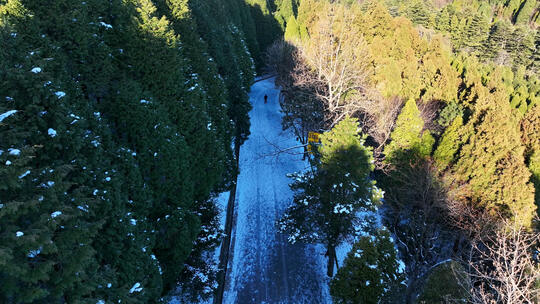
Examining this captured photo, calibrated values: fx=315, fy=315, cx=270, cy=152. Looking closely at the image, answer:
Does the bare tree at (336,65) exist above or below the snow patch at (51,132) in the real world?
above

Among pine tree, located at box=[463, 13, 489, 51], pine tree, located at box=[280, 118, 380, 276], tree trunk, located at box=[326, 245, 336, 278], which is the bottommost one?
tree trunk, located at box=[326, 245, 336, 278]

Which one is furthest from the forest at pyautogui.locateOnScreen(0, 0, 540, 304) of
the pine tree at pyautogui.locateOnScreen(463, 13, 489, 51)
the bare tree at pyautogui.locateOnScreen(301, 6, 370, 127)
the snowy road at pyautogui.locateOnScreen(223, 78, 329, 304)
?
the pine tree at pyautogui.locateOnScreen(463, 13, 489, 51)

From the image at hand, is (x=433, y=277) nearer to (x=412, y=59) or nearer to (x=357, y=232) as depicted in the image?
→ (x=357, y=232)

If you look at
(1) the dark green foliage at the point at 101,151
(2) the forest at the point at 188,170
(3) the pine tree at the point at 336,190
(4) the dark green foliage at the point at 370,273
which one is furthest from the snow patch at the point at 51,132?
(4) the dark green foliage at the point at 370,273

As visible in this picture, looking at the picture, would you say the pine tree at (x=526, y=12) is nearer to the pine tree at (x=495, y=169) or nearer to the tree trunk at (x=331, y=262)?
the pine tree at (x=495, y=169)

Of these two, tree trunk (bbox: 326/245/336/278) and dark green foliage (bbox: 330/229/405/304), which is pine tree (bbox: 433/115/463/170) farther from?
dark green foliage (bbox: 330/229/405/304)
